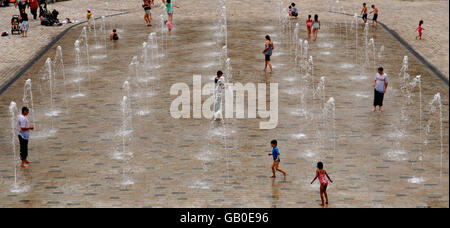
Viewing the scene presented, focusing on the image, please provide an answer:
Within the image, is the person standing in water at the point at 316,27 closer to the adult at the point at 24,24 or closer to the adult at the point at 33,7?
the adult at the point at 24,24

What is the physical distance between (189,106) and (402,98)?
6.23 m

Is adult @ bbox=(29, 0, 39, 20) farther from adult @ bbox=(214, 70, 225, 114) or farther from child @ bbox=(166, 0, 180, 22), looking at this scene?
adult @ bbox=(214, 70, 225, 114)

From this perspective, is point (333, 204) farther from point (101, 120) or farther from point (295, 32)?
point (295, 32)

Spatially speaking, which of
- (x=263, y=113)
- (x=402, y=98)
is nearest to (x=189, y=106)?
(x=263, y=113)

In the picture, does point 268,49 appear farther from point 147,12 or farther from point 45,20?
point 45,20

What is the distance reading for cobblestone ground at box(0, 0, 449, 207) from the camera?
41.5 feet

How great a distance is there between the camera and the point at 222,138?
51.9ft

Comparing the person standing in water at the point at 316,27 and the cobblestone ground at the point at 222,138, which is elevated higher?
the person standing in water at the point at 316,27

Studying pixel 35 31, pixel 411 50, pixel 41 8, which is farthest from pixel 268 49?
pixel 41 8

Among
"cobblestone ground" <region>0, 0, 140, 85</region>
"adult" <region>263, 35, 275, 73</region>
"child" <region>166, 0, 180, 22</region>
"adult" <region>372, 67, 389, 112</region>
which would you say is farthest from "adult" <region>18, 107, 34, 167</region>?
"child" <region>166, 0, 180, 22</region>

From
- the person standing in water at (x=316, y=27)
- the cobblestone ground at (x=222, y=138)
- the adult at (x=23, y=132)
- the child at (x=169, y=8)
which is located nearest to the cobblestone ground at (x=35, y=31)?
the cobblestone ground at (x=222, y=138)

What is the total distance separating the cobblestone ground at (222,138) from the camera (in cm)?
1264

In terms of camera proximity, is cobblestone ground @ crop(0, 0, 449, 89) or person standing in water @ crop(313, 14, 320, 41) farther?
person standing in water @ crop(313, 14, 320, 41)

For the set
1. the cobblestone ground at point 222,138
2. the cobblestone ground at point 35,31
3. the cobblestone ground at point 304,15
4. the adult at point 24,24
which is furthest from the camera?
the adult at point 24,24
